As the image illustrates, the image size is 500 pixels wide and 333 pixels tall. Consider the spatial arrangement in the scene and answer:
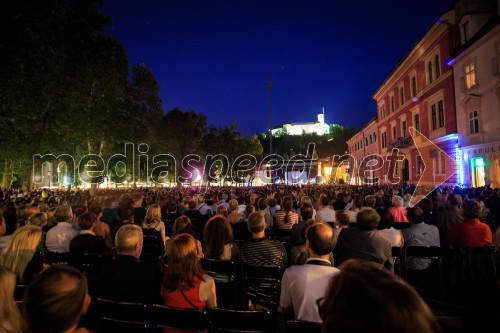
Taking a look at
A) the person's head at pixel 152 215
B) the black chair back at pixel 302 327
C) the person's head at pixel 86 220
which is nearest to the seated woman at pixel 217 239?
the person's head at pixel 86 220

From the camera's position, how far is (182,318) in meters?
3.08

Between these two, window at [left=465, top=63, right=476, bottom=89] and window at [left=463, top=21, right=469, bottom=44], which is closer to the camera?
window at [left=465, top=63, right=476, bottom=89]


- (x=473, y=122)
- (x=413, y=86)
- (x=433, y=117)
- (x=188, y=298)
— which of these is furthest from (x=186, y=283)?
(x=413, y=86)

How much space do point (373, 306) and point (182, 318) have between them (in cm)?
234

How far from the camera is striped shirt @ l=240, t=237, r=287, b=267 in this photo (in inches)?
198

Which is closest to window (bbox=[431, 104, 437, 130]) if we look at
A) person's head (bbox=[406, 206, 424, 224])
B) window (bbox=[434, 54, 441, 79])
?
window (bbox=[434, 54, 441, 79])

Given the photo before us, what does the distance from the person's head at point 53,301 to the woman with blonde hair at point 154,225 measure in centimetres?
548

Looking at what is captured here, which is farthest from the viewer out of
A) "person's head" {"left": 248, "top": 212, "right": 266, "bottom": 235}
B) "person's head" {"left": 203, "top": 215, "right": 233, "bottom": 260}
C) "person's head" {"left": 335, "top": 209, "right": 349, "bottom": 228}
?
"person's head" {"left": 335, "top": 209, "right": 349, "bottom": 228}

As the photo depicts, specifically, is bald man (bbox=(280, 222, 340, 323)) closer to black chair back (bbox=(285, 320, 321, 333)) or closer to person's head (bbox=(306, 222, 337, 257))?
person's head (bbox=(306, 222, 337, 257))

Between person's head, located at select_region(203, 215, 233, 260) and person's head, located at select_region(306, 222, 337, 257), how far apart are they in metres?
2.11

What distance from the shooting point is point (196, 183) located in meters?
53.7

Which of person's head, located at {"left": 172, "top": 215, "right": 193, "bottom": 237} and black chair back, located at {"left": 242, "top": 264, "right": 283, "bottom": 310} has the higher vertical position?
person's head, located at {"left": 172, "top": 215, "right": 193, "bottom": 237}

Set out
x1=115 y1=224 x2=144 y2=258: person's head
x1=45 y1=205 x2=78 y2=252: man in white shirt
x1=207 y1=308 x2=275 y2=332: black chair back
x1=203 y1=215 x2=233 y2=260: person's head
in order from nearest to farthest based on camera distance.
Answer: x1=207 y1=308 x2=275 y2=332: black chair back
x1=115 y1=224 x2=144 y2=258: person's head
x1=203 y1=215 x2=233 y2=260: person's head
x1=45 y1=205 x2=78 y2=252: man in white shirt

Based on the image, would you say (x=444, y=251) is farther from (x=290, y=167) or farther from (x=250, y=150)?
(x=290, y=167)
